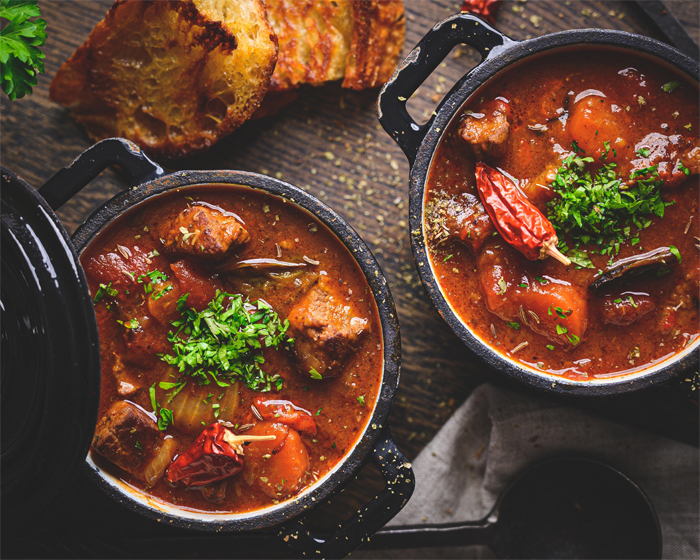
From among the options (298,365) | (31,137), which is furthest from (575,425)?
(31,137)

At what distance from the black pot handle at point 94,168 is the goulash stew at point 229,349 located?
157 millimetres

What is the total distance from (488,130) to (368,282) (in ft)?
2.72

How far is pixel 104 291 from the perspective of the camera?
2.38 metres

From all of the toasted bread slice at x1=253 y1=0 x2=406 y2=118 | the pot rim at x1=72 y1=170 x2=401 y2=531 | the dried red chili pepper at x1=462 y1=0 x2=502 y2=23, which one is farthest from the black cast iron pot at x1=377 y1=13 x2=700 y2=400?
the dried red chili pepper at x1=462 y1=0 x2=502 y2=23

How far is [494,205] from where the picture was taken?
227 cm

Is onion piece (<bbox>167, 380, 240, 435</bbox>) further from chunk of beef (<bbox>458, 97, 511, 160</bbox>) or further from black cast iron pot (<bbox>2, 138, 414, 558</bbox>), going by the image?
chunk of beef (<bbox>458, 97, 511, 160</bbox>)

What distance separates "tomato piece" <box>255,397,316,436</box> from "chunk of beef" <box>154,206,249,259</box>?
0.70m

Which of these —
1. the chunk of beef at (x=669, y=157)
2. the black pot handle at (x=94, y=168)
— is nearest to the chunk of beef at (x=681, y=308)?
the chunk of beef at (x=669, y=157)

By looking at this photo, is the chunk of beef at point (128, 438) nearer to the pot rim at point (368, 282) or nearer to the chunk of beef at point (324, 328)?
the pot rim at point (368, 282)

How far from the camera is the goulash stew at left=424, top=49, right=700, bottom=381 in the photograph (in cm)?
229

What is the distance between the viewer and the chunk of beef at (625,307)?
7.57 ft

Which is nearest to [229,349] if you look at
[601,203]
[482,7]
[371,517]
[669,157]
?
[371,517]

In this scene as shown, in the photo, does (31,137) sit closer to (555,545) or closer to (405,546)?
(405,546)

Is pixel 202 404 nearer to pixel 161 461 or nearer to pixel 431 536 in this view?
pixel 161 461
